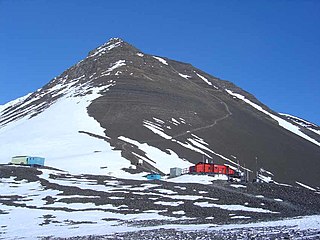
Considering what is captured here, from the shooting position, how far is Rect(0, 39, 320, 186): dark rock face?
331 feet

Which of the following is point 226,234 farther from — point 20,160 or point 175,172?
point 20,160

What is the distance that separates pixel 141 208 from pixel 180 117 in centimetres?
8724

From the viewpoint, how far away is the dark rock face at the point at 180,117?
100875 mm

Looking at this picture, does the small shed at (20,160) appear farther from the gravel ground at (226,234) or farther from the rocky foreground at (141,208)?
the gravel ground at (226,234)

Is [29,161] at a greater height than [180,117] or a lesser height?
lesser

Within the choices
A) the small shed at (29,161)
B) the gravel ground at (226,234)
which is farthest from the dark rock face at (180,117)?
the gravel ground at (226,234)

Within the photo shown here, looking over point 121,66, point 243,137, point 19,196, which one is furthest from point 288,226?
point 121,66

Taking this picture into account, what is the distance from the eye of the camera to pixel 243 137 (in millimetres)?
123125

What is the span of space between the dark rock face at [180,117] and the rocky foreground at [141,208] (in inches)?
973

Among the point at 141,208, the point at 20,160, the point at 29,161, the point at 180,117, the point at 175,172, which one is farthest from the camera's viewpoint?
the point at 180,117

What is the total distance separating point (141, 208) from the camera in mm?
37156

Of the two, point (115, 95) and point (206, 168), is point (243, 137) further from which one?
point (206, 168)

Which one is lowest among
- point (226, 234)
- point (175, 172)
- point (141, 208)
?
point (226, 234)

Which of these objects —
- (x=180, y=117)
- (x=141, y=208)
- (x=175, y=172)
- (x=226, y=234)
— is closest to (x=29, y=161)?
(x=175, y=172)
